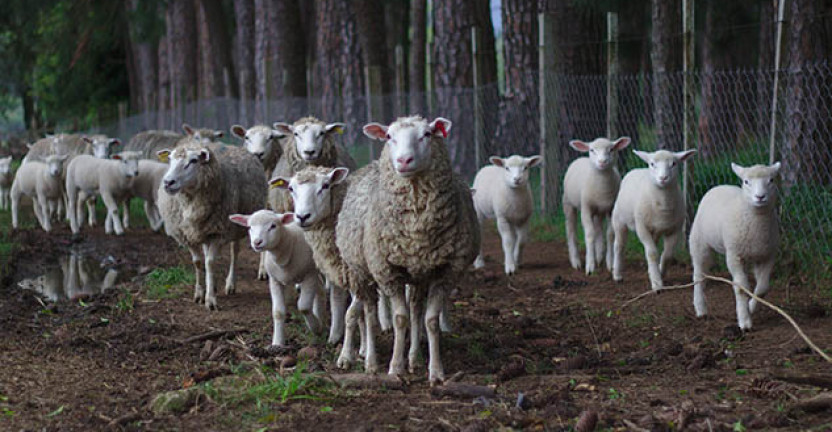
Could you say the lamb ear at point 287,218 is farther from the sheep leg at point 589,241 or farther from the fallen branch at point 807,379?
the sheep leg at point 589,241

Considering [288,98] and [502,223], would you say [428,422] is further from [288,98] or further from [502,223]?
[288,98]

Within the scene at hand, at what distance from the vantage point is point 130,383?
5.70 meters

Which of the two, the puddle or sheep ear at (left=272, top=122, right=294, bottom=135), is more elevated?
sheep ear at (left=272, top=122, right=294, bottom=135)

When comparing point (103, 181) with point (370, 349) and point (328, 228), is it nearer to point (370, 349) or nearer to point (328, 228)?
point (328, 228)

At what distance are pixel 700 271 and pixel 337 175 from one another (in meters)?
2.90

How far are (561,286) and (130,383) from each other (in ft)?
14.3

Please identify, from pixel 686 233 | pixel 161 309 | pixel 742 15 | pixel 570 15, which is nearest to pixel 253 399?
pixel 161 309

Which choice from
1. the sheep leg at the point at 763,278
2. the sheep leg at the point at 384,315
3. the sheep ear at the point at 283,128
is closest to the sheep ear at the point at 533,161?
the sheep ear at the point at 283,128

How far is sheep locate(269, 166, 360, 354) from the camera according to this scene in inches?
247

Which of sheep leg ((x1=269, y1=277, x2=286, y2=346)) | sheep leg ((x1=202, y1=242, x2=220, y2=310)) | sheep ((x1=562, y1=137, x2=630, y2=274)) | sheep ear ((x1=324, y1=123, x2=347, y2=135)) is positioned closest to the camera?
sheep leg ((x1=269, y1=277, x2=286, y2=346))

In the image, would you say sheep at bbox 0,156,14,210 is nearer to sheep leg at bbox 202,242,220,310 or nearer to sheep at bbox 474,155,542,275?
sheep leg at bbox 202,242,220,310

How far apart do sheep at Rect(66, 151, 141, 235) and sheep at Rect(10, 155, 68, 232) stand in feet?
0.88

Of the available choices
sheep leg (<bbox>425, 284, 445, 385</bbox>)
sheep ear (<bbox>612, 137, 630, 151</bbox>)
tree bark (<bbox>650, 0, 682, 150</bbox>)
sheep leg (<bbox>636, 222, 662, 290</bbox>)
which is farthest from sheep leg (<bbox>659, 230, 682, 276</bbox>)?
sheep leg (<bbox>425, 284, 445, 385</bbox>)

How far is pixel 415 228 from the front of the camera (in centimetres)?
572
